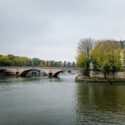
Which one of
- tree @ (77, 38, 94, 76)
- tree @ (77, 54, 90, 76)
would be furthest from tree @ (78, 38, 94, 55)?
tree @ (77, 54, 90, 76)

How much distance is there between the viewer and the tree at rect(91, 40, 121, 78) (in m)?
50.9

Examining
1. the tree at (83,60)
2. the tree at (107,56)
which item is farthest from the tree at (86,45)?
the tree at (83,60)

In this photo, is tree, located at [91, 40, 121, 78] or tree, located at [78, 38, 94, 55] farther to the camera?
tree, located at [78, 38, 94, 55]

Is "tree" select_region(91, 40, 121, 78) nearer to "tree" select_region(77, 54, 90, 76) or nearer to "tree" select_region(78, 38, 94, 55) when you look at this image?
"tree" select_region(77, 54, 90, 76)

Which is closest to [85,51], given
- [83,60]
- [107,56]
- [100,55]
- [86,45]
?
[86,45]

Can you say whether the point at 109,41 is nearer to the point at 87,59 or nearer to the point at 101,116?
the point at 87,59

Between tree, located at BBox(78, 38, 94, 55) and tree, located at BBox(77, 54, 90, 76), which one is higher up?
tree, located at BBox(78, 38, 94, 55)

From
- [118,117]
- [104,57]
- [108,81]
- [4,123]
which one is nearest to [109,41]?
[104,57]

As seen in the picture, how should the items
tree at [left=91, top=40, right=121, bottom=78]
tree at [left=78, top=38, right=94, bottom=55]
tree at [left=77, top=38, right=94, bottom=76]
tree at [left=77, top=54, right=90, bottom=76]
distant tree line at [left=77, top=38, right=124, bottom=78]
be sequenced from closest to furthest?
tree at [left=91, top=40, right=121, bottom=78], distant tree line at [left=77, top=38, right=124, bottom=78], tree at [left=77, top=54, right=90, bottom=76], tree at [left=77, top=38, right=94, bottom=76], tree at [left=78, top=38, right=94, bottom=55]

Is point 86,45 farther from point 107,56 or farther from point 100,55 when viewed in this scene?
point 107,56

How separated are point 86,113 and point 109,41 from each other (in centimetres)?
4213

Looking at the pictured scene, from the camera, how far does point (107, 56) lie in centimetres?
5159

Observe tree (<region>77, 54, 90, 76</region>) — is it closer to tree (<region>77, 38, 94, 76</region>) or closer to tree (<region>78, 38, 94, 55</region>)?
tree (<region>77, 38, 94, 76</region>)

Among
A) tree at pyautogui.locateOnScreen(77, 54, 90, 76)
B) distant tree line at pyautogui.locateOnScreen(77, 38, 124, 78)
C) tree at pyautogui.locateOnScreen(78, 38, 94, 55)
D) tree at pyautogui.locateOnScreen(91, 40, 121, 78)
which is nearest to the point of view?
tree at pyautogui.locateOnScreen(91, 40, 121, 78)
